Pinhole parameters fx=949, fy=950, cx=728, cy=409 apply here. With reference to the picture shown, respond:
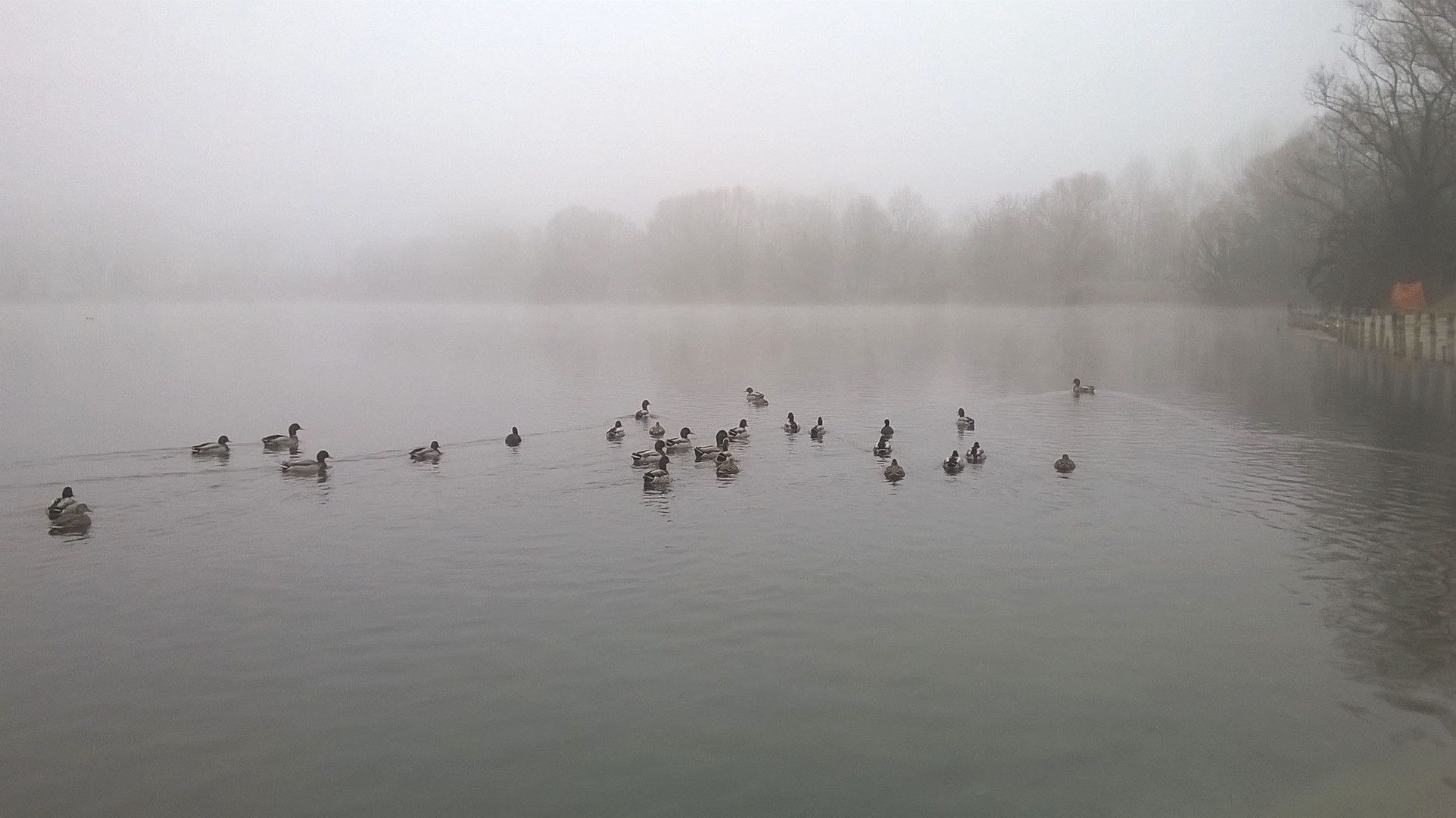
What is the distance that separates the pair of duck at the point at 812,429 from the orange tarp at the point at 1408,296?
3931cm

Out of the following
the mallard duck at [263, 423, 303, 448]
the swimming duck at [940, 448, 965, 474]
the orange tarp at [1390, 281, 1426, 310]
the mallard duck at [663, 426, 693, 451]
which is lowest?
the swimming duck at [940, 448, 965, 474]

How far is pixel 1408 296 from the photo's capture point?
49969 mm

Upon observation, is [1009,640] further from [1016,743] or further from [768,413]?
[768,413]

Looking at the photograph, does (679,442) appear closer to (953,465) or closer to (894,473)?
(894,473)

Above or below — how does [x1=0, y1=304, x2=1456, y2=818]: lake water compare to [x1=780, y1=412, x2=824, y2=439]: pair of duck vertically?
below

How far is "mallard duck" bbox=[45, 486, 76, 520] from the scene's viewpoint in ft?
56.9

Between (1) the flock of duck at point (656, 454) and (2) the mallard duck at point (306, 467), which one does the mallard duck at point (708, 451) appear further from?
(2) the mallard duck at point (306, 467)

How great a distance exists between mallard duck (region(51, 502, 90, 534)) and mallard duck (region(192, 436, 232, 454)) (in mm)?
6802

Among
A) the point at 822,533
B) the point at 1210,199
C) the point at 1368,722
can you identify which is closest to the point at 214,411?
the point at 822,533

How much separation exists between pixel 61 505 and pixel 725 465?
12.8m

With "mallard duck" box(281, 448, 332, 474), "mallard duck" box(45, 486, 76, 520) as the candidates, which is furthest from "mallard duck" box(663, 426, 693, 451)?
"mallard duck" box(45, 486, 76, 520)


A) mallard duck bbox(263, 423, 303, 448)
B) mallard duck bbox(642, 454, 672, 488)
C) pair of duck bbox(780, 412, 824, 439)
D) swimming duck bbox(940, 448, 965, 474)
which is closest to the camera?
mallard duck bbox(642, 454, 672, 488)

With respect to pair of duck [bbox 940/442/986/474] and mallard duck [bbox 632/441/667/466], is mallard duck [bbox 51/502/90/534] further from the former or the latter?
pair of duck [bbox 940/442/986/474]

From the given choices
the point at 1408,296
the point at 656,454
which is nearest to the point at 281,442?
the point at 656,454
